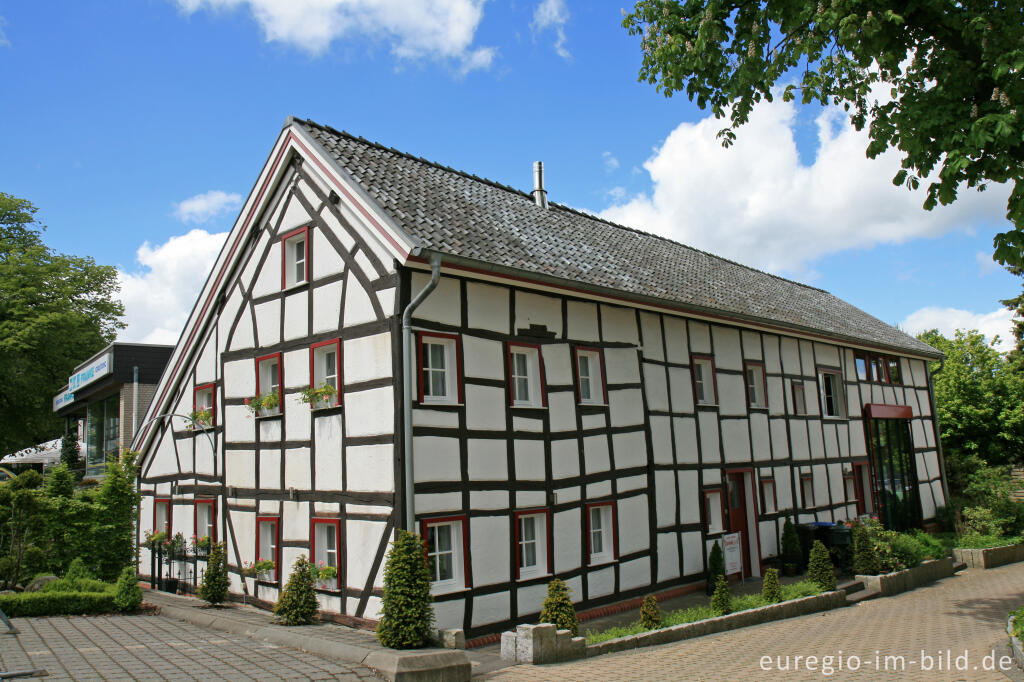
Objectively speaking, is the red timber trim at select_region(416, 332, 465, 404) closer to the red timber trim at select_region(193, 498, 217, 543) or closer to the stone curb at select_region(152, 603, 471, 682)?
the stone curb at select_region(152, 603, 471, 682)

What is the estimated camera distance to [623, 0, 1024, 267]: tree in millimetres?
8797

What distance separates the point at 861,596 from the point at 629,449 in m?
6.11

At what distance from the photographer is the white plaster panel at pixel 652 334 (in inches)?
600

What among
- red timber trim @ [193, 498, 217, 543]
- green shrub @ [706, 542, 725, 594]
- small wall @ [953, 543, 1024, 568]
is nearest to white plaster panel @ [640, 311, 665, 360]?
green shrub @ [706, 542, 725, 594]

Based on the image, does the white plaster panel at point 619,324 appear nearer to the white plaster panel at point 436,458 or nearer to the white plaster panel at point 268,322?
the white plaster panel at point 436,458

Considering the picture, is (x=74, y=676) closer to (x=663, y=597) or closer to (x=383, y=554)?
(x=383, y=554)

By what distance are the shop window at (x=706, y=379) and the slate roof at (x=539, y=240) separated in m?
1.23

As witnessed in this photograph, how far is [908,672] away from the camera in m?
9.36

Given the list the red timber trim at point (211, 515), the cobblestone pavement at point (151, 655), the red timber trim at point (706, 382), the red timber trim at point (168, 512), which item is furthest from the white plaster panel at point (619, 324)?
the red timber trim at point (168, 512)

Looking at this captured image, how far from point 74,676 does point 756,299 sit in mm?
17808

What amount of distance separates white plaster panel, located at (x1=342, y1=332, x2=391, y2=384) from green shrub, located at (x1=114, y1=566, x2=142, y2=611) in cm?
580

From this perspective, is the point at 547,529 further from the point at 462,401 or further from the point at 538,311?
the point at 538,311

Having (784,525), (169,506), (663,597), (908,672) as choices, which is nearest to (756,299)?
(784,525)

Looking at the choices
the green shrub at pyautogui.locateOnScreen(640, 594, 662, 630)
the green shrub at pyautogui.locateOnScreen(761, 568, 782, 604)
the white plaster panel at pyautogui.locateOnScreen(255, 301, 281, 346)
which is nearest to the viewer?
the green shrub at pyautogui.locateOnScreen(640, 594, 662, 630)
